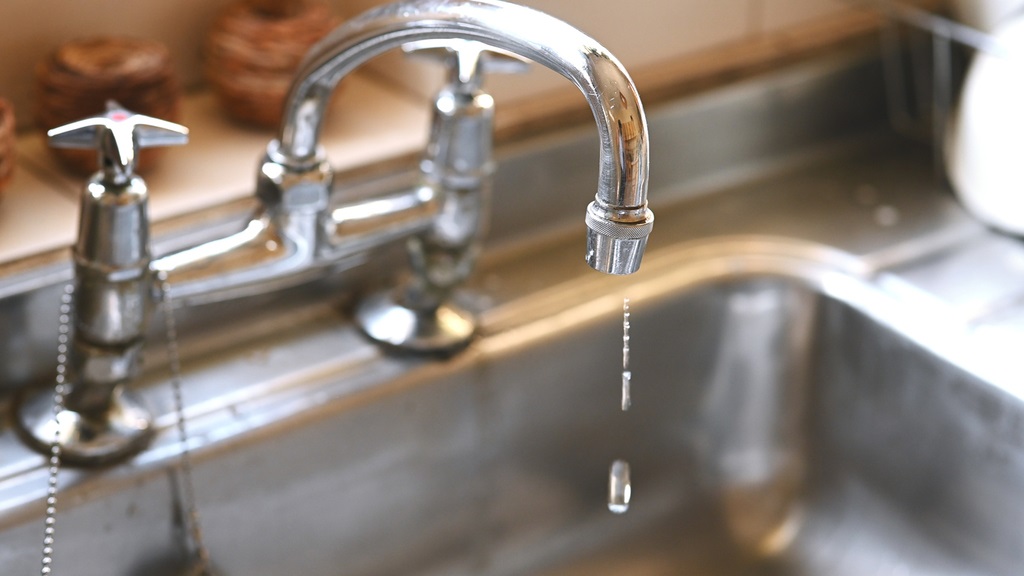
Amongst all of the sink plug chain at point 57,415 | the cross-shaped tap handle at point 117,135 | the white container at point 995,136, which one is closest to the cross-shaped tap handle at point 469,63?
the cross-shaped tap handle at point 117,135

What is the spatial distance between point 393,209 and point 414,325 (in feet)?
0.28

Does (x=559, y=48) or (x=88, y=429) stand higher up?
(x=559, y=48)

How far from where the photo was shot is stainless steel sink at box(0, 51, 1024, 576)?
76 cm

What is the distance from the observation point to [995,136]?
0.91 metres

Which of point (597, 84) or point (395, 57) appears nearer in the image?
point (597, 84)

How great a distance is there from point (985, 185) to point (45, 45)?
0.68 m

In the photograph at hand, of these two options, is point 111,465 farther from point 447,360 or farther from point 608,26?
point 608,26

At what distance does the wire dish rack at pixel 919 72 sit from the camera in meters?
1.03

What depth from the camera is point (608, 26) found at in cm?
95

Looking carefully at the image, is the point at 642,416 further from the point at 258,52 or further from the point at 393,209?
the point at 258,52

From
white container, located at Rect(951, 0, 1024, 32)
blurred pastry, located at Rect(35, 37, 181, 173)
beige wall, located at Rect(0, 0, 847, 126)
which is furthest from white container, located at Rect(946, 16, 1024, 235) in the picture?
blurred pastry, located at Rect(35, 37, 181, 173)

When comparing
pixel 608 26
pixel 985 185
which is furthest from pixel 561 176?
pixel 985 185

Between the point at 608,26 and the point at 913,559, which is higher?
the point at 608,26

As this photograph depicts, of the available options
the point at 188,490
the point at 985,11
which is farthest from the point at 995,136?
the point at 188,490
